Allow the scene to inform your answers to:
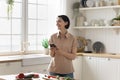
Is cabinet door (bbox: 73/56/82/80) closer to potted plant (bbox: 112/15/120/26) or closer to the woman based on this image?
potted plant (bbox: 112/15/120/26)

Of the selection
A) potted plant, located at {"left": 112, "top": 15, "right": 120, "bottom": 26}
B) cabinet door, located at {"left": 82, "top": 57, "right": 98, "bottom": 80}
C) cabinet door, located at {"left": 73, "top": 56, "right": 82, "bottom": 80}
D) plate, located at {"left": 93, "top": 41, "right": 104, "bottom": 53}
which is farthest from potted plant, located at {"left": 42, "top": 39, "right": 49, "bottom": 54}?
potted plant, located at {"left": 112, "top": 15, "right": 120, "bottom": 26}

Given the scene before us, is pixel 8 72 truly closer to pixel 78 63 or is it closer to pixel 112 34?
pixel 78 63

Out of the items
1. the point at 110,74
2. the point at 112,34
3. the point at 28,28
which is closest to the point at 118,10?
the point at 112,34

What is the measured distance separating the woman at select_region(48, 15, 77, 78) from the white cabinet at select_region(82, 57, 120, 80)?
145cm

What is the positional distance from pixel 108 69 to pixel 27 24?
1.86 meters

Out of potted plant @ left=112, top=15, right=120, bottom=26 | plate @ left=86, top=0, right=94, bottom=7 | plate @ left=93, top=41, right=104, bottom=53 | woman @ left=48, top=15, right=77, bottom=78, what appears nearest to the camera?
woman @ left=48, top=15, right=77, bottom=78

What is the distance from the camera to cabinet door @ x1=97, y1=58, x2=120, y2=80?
16.0 feet

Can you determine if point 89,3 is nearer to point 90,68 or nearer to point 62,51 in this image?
point 90,68

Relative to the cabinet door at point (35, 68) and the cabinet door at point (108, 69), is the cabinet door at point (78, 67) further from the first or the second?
the cabinet door at point (35, 68)

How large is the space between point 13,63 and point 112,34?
2175 mm

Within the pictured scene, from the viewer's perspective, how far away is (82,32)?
6094 mm

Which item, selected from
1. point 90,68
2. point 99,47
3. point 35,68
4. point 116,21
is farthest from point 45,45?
point 116,21

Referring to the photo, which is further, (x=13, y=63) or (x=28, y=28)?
(x=28, y=28)

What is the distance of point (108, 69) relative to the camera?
504 centimetres
